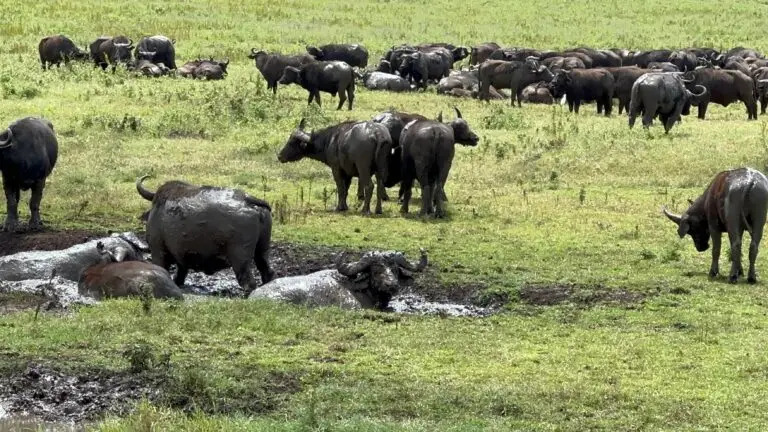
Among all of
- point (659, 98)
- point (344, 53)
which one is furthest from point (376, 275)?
point (344, 53)

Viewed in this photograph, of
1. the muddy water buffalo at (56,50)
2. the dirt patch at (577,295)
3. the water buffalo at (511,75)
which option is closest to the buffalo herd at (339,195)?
the dirt patch at (577,295)

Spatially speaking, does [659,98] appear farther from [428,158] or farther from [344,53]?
[344,53]

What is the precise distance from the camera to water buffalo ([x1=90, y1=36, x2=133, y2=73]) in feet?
116

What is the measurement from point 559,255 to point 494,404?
21.2 feet

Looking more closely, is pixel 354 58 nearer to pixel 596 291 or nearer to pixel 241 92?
pixel 241 92

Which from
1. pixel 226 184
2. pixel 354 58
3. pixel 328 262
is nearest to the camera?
pixel 328 262

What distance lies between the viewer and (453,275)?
1451 cm

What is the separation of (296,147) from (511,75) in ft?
49.2

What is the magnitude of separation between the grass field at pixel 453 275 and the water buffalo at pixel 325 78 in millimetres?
710

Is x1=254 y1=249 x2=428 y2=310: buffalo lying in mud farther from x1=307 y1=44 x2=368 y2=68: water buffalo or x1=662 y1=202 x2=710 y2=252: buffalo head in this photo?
x1=307 y1=44 x2=368 y2=68: water buffalo

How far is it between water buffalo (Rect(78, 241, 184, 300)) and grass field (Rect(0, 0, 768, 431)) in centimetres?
64

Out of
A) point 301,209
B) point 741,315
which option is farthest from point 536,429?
point 301,209

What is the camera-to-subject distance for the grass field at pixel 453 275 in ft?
30.7

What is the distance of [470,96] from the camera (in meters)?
33.8
